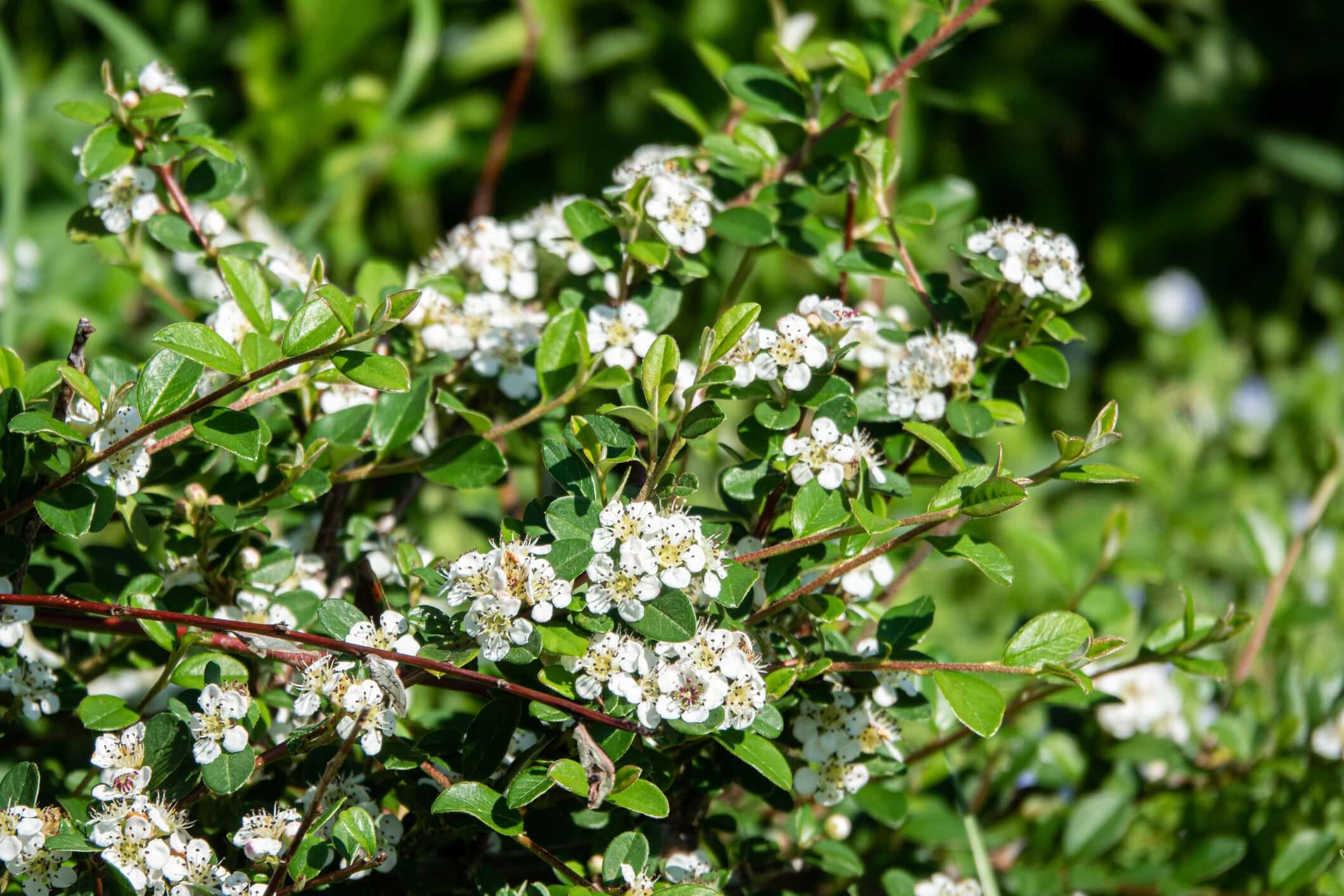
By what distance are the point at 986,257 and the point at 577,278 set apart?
39cm

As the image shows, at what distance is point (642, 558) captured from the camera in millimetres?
784

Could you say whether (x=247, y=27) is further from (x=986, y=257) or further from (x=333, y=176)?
(x=986, y=257)

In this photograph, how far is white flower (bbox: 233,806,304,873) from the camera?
2.71ft

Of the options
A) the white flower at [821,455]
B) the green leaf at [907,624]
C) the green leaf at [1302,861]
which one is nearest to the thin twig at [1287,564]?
the green leaf at [1302,861]

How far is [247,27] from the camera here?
271cm

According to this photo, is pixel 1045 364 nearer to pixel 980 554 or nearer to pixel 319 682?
pixel 980 554

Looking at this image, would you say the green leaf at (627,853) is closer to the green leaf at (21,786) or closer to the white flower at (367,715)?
the white flower at (367,715)

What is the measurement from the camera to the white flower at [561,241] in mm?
1073

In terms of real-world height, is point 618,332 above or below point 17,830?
above

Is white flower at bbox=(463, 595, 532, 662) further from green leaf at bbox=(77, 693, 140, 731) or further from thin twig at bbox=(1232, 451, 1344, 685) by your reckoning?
thin twig at bbox=(1232, 451, 1344, 685)

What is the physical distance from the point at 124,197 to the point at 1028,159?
7.71 ft

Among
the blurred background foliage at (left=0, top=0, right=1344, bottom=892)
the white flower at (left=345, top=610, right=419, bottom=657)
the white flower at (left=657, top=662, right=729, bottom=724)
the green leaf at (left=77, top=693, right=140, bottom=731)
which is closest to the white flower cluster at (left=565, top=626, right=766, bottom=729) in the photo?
the white flower at (left=657, top=662, right=729, bottom=724)

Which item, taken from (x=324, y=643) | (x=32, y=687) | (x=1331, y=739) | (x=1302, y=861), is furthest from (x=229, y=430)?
(x=1331, y=739)

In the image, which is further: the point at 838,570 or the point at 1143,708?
the point at 1143,708
